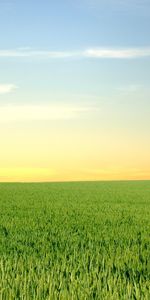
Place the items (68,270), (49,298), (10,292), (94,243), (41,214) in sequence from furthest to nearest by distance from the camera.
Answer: (41,214) < (94,243) < (68,270) < (10,292) < (49,298)

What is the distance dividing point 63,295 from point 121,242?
17.1ft

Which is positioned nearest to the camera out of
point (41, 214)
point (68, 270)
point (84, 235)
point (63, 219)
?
point (68, 270)

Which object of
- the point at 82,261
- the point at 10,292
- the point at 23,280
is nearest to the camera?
the point at 10,292

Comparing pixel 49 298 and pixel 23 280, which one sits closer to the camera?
pixel 49 298

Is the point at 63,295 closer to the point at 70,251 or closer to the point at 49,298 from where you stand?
the point at 49,298

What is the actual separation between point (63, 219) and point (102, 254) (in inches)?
273

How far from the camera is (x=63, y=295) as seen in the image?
6250 millimetres

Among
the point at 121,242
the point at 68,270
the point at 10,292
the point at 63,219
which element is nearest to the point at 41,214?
the point at 63,219

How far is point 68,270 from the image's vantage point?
8062 millimetres

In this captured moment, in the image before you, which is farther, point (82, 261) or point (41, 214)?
point (41, 214)

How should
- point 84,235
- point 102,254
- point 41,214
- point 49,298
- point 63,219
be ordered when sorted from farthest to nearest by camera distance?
1. point 41,214
2. point 63,219
3. point 84,235
4. point 102,254
5. point 49,298

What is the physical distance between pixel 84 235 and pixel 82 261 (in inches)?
143

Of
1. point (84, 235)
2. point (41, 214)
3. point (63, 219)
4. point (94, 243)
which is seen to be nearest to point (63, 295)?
point (94, 243)

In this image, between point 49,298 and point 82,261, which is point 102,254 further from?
point 49,298
